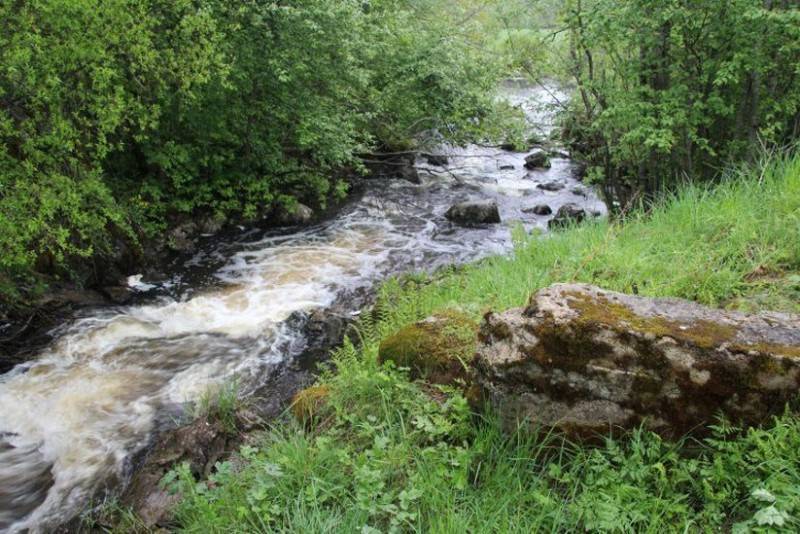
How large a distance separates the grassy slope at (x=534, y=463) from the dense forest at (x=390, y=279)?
22 millimetres

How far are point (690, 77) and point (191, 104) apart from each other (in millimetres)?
8869

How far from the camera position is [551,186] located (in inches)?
673

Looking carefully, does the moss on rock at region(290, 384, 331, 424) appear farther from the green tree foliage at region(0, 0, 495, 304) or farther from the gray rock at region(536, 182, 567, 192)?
the gray rock at region(536, 182, 567, 192)

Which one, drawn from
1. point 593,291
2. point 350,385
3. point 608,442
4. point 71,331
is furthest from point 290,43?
point 608,442

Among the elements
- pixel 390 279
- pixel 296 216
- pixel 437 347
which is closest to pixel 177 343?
pixel 390 279

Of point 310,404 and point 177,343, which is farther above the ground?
point 310,404

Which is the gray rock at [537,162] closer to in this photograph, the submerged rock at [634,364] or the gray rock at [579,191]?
the gray rock at [579,191]

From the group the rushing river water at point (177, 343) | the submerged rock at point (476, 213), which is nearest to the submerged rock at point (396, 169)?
the rushing river water at point (177, 343)

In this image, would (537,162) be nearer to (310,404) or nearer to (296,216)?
(296,216)

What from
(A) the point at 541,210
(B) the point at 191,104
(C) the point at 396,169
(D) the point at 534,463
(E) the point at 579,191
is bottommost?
(E) the point at 579,191

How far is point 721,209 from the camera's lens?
5.41 m

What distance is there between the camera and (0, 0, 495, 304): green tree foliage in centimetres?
705

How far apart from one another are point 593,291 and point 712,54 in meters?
6.05

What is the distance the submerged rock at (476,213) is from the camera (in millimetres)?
13852
